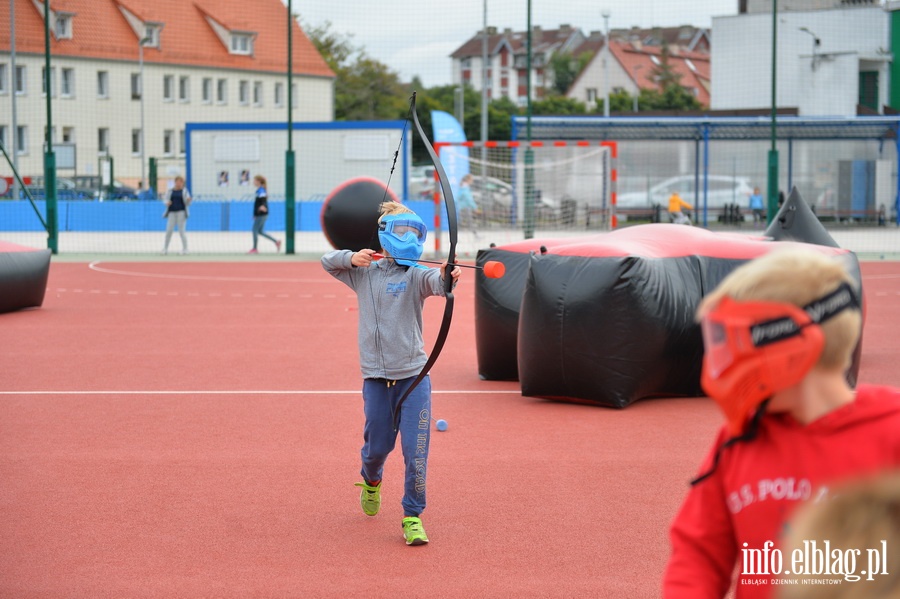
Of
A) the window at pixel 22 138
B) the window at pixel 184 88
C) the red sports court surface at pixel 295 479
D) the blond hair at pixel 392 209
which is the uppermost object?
the window at pixel 184 88

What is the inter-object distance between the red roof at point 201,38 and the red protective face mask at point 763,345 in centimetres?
5407

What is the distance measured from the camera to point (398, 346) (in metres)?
5.93

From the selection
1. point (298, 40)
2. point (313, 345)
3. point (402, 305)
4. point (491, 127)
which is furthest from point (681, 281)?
point (491, 127)

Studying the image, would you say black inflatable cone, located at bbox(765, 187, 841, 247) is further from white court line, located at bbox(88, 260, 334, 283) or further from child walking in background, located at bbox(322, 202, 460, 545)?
white court line, located at bbox(88, 260, 334, 283)

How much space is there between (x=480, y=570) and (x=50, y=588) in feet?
6.49

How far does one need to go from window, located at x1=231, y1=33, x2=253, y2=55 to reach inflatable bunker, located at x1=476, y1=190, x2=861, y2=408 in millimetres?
60676

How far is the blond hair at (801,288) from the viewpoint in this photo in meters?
2.32

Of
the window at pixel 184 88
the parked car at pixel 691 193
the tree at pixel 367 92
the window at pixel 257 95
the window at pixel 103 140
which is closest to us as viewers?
the parked car at pixel 691 193

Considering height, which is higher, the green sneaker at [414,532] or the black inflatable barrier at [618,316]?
the black inflatable barrier at [618,316]

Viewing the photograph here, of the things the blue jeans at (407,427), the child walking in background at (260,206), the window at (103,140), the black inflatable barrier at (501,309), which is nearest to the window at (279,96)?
the window at (103,140)

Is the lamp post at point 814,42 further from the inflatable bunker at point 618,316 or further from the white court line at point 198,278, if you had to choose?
the inflatable bunker at point 618,316

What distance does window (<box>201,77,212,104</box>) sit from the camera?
6775cm

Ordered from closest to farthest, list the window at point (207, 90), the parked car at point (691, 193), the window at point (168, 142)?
the parked car at point (691, 193) < the window at point (168, 142) < the window at point (207, 90)

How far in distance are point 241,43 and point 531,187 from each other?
4510 cm
